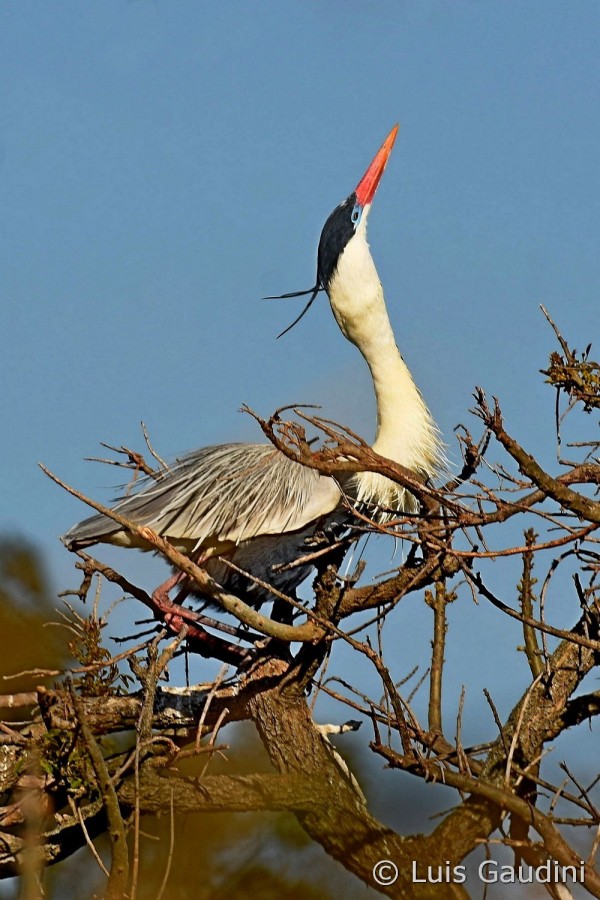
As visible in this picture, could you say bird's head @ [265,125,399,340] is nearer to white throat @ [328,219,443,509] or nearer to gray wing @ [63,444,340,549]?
white throat @ [328,219,443,509]

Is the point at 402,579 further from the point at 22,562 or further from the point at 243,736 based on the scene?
the point at 22,562

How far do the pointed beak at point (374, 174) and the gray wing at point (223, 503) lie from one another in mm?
1349

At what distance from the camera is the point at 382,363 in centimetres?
515

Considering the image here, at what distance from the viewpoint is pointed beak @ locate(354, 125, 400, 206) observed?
18.1 feet

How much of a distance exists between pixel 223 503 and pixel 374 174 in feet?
Result: 6.17

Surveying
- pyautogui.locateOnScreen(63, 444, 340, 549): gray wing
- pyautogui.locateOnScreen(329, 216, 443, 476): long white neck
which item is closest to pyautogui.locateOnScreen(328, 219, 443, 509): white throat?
pyautogui.locateOnScreen(329, 216, 443, 476): long white neck

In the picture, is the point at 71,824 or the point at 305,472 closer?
the point at 71,824

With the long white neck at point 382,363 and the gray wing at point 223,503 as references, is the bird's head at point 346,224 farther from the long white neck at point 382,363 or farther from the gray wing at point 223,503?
the gray wing at point 223,503

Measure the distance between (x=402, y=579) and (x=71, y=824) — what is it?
5.17ft

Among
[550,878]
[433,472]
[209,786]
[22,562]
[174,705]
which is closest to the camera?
[550,878]

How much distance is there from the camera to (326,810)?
396 centimetres

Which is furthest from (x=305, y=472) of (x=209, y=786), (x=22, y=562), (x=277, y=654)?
(x=22, y=562)

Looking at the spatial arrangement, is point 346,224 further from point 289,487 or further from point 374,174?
point 289,487

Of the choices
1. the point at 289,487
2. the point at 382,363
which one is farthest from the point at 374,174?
the point at 289,487
